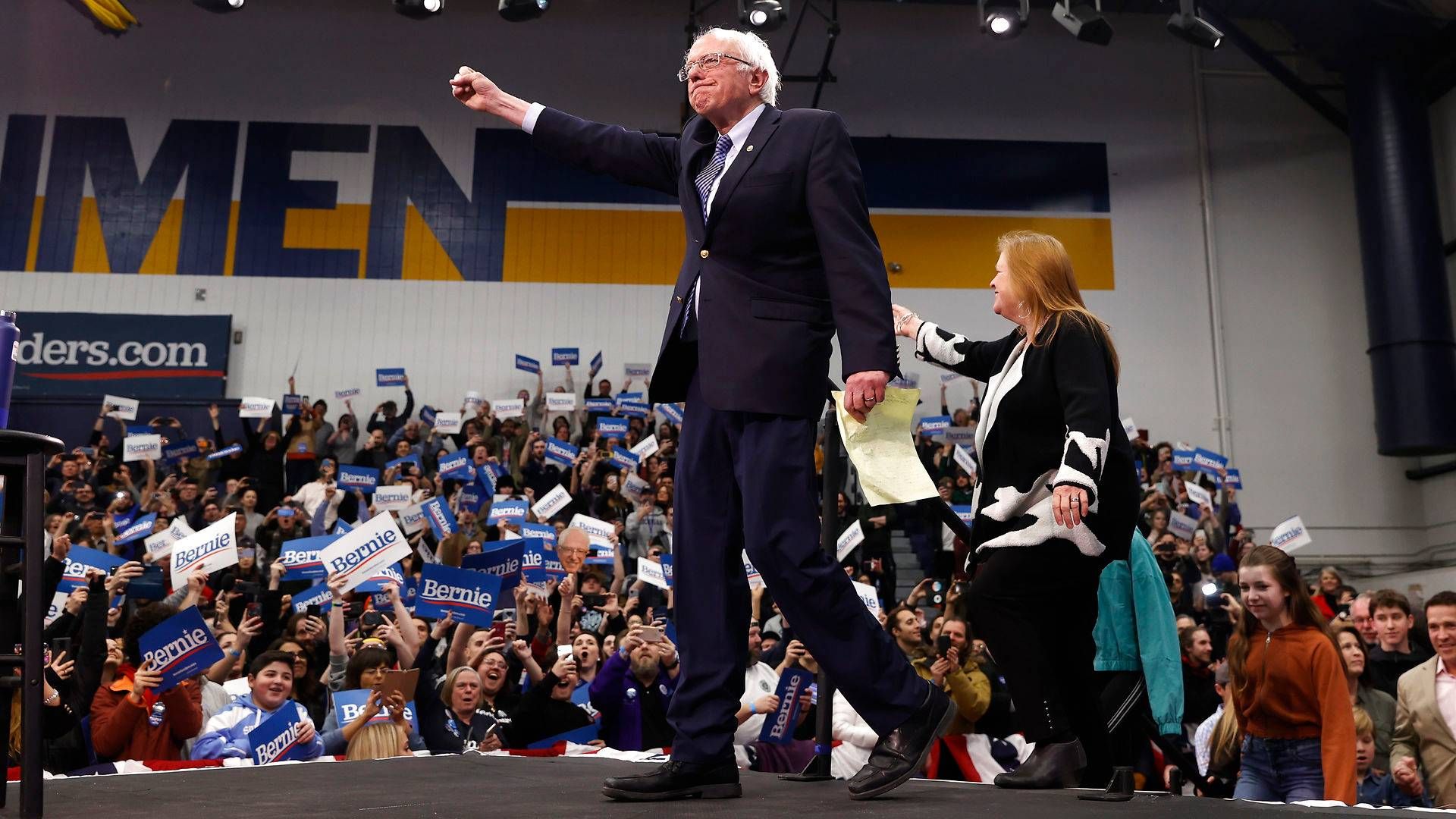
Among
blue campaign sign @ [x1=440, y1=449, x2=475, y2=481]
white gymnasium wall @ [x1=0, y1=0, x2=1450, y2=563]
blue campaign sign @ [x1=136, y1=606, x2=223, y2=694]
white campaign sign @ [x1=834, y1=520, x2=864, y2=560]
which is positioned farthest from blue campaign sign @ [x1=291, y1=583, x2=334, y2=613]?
white gymnasium wall @ [x1=0, y1=0, x2=1450, y2=563]

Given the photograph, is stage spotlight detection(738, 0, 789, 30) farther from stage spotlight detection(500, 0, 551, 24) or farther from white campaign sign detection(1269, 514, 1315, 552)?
white campaign sign detection(1269, 514, 1315, 552)

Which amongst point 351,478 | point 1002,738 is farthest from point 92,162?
point 1002,738

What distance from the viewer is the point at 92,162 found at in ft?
43.8

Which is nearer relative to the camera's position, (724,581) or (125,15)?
(724,581)

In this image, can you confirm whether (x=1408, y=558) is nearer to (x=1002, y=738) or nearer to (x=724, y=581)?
(x=1002, y=738)

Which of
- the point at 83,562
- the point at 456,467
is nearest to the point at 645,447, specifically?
the point at 456,467

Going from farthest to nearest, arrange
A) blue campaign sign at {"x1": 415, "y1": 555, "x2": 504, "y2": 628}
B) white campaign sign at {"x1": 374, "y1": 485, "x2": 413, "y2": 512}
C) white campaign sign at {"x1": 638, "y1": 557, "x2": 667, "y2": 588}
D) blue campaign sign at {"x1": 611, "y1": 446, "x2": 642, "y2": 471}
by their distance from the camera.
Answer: blue campaign sign at {"x1": 611, "y1": 446, "x2": 642, "y2": 471} → white campaign sign at {"x1": 374, "y1": 485, "x2": 413, "y2": 512} → white campaign sign at {"x1": 638, "y1": 557, "x2": 667, "y2": 588} → blue campaign sign at {"x1": 415, "y1": 555, "x2": 504, "y2": 628}

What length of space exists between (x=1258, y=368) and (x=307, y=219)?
10.7 m

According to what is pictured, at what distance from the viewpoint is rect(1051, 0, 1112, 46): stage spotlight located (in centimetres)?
1036

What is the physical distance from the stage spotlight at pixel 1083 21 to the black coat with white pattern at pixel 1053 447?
28.7 ft

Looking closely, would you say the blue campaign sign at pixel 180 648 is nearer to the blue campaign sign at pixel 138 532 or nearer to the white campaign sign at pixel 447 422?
the blue campaign sign at pixel 138 532

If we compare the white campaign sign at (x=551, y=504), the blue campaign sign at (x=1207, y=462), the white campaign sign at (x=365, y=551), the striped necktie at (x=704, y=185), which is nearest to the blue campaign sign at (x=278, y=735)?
the white campaign sign at (x=365, y=551)

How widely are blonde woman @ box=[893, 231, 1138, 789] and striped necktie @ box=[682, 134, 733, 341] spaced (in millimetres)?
674

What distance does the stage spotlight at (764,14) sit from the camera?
10.5m
